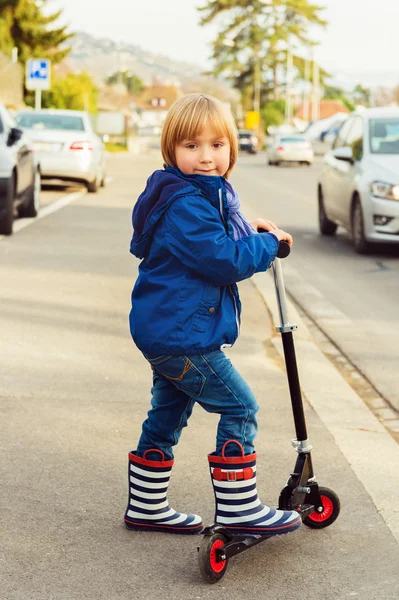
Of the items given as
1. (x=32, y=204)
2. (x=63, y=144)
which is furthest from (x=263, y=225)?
(x=63, y=144)

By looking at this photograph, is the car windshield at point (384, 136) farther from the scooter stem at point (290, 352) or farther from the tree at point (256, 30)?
the tree at point (256, 30)

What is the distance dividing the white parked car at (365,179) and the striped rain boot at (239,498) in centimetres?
892

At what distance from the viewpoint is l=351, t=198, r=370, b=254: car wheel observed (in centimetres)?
1266

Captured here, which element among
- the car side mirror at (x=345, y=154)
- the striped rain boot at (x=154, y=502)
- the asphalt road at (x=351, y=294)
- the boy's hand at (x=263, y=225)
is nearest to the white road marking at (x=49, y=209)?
the asphalt road at (x=351, y=294)

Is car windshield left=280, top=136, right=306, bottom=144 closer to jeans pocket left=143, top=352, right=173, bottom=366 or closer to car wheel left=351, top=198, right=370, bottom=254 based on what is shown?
car wheel left=351, top=198, right=370, bottom=254

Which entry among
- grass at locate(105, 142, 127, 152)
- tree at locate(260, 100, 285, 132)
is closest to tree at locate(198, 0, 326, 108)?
tree at locate(260, 100, 285, 132)

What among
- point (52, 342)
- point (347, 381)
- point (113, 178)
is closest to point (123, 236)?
point (52, 342)

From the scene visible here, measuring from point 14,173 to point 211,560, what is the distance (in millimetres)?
10751

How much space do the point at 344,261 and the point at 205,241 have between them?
29.7ft

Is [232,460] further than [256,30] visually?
No

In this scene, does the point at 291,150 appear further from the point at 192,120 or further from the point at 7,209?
the point at 192,120

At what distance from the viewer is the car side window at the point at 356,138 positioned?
1317 centimetres

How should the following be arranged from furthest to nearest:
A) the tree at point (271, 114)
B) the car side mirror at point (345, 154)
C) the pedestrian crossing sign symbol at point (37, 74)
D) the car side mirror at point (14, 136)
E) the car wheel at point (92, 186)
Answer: the tree at point (271, 114) < the pedestrian crossing sign symbol at point (37, 74) < the car wheel at point (92, 186) < the car side mirror at point (14, 136) < the car side mirror at point (345, 154)

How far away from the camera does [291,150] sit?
1789 inches
